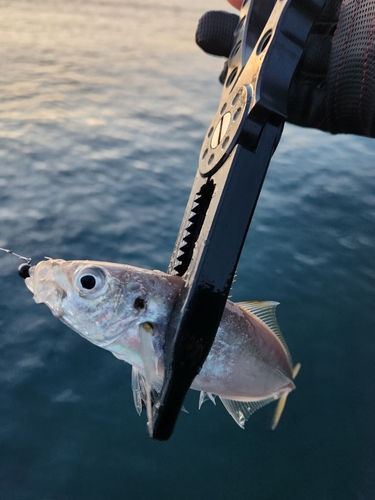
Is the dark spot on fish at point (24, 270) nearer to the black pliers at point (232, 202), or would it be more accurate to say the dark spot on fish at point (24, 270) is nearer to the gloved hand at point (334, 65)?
the black pliers at point (232, 202)

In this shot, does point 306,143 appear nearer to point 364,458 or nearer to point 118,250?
point 118,250

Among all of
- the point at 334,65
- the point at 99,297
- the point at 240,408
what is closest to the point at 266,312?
the point at 240,408

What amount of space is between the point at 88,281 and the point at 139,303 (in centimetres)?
26

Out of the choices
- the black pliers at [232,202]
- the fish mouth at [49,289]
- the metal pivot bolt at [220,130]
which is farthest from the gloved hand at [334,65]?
the fish mouth at [49,289]

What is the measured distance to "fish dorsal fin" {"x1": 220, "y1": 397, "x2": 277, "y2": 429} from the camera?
8.50 ft

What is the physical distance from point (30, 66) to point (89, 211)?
7.67 meters

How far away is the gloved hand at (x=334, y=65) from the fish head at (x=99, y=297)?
1882 millimetres

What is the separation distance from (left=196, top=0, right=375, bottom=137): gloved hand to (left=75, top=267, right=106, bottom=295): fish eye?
195cm

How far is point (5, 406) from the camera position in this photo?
4078 millimetres

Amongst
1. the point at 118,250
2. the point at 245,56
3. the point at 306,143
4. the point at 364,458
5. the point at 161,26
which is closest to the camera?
the point at 245,56

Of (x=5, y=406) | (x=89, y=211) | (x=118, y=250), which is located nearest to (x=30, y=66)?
(x=89, y=211)

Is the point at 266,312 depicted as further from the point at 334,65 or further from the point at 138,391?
the point at 334,65

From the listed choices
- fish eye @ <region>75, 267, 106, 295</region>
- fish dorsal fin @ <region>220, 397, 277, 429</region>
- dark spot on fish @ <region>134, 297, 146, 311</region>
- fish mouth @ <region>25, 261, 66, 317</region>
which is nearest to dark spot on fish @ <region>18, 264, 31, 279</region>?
fish mouth @ <region>25, 261, 66, 317</region>

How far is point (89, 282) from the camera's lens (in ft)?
6.86
